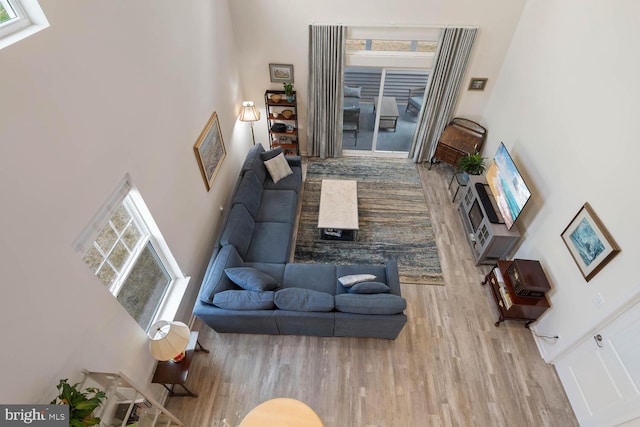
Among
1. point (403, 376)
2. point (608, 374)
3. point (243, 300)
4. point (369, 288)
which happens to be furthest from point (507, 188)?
point (243, 300)

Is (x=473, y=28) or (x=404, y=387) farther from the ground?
(x=473, y=28)

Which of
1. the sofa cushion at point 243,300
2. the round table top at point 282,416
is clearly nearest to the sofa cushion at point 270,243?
the sofa cushion at point 243,300

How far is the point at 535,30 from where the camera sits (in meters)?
4.38

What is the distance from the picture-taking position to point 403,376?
3.53 meters

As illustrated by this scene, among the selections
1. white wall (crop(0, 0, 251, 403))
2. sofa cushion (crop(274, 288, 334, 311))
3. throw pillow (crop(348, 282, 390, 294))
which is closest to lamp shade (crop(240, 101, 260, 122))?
white wall (crop(0, 0, 251, 403))

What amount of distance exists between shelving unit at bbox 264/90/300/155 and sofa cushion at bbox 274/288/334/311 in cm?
370

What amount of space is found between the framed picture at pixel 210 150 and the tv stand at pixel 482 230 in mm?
3797

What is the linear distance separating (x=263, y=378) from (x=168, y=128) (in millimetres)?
2825

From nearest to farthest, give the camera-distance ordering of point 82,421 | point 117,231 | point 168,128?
point 82,421
point 117,231
point 168,128

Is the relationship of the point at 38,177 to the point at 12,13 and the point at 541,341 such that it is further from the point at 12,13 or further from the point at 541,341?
the point at 541,341

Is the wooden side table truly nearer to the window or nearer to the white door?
the window

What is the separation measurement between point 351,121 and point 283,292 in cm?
418

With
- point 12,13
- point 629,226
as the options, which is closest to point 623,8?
point 629,226

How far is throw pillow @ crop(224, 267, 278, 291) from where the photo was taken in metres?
3.49
